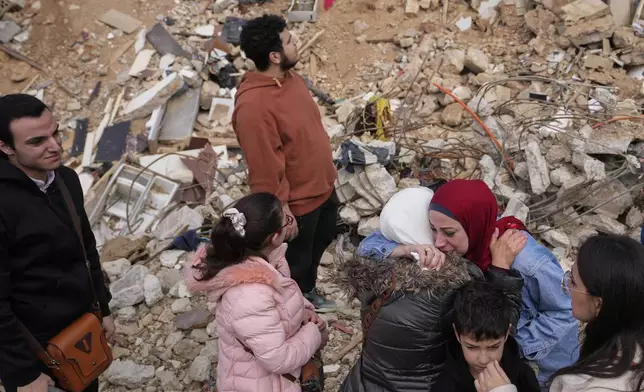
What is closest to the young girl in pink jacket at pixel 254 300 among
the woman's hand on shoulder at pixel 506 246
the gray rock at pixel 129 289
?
the woman's hand on shoulder at pixel 506 246

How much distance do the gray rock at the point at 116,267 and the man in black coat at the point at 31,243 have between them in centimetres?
232

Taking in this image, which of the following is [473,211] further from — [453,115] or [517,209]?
[453,115]

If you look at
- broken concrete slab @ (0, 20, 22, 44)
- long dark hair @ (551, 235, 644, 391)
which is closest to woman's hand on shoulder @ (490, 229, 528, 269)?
long dark hair @ (551, 235, 644, 391)

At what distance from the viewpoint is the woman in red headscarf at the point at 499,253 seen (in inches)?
98.7

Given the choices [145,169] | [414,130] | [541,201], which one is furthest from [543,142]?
[145,169]

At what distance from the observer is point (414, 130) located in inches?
258

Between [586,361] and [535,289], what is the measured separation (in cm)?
54

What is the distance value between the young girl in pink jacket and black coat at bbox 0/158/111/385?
65 centimetres

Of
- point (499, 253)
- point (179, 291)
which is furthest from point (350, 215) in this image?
point (499, 253)

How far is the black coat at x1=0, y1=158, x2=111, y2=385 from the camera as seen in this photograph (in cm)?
256

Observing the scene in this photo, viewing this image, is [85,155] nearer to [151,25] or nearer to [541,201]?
[151,25]

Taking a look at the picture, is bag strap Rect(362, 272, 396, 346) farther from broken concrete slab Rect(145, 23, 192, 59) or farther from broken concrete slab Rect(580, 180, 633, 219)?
broken concrete slab Rect(145, 23, 192, 59)

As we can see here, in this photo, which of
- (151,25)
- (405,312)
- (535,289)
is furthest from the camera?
(151,25)

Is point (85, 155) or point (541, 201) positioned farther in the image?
point (85, 155)
